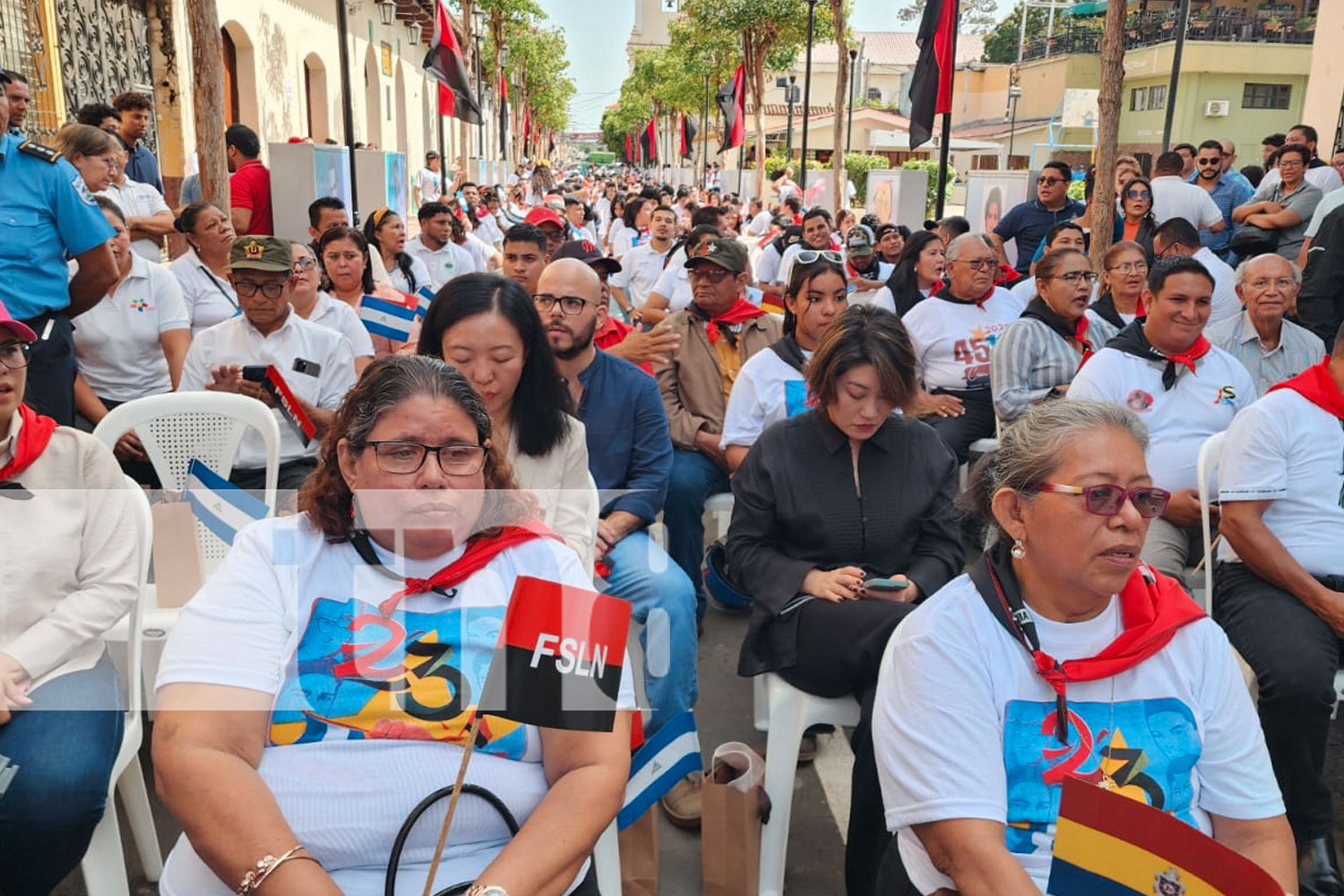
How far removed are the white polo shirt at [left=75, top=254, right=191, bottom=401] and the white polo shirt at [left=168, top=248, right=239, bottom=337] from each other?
46 centimetres

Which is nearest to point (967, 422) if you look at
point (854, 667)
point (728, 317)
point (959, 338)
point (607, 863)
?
point (959, 338)

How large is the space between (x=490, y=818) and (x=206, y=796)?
480 mm

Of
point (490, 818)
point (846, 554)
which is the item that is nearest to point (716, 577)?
point (846, 554)

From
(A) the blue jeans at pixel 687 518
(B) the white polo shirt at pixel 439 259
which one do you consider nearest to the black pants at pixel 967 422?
(A) the blue jeans at pixel 687 518

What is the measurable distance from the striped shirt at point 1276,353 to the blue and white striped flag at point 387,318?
3.68 meters

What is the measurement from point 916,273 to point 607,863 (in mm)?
5514

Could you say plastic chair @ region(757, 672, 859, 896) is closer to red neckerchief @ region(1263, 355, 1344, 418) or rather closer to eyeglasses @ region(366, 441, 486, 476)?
eyeglasses @ region(366, 441, 486, 476)

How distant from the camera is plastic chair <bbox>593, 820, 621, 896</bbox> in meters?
2.22

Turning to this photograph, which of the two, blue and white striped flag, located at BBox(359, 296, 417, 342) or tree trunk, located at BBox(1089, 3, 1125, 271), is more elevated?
tree trunk, located at BBox(1089, 3, 1125, 271)

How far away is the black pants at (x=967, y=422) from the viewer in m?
5.18

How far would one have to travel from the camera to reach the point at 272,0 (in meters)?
17.2

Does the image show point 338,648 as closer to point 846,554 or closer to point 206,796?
point 206,796

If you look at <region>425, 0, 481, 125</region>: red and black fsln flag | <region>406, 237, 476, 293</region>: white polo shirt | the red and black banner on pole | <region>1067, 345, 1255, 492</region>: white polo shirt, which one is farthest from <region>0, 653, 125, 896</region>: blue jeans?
the red and black banner on pole

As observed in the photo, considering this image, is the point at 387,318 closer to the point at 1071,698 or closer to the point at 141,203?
the point at 141,203
